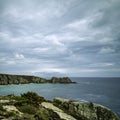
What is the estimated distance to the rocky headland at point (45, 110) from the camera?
11492 mm

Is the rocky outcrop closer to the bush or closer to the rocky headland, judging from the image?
the rocky headland

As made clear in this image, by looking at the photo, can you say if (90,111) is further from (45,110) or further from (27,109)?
(27,109)

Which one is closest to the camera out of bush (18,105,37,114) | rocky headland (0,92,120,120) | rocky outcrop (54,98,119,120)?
rocky headland (0,92,120,120)

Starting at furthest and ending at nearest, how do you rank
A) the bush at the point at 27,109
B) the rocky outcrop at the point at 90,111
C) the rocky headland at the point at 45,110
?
the rocky outcrop at the point at 90,111
the bush at the point at 27,109
the rocky headland at the point at 45,110

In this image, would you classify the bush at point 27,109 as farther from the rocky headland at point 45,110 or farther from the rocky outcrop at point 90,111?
the rocky outcrop at point 90,111

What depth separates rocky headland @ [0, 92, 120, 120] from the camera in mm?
11492

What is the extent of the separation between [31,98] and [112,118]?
6853 millimetres

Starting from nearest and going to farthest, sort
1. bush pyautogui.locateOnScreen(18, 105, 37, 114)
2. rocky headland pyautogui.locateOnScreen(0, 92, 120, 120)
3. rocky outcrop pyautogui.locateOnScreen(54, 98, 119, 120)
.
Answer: rocky headland pyautogui.locateOnScreen(0, 92, 120, 120)
bush pyautogui.locateOnScreen(18, 105, 37, 114)
rocky outcrop pyautogui.locateOnScreen(54, 98, 119, 120)

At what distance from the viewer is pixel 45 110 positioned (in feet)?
43.1

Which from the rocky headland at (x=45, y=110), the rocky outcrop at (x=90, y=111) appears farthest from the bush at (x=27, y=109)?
the rocky outcrop at (x=90, y=111)

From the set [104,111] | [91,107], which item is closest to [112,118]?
[104,111]


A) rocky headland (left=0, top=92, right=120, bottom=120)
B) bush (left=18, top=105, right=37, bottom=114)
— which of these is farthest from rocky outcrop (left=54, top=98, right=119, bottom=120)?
bush (left=18, top=105, right=37, bottom=114)

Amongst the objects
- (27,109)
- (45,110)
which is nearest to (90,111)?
(45,110)

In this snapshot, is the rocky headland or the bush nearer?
the rocky headland
